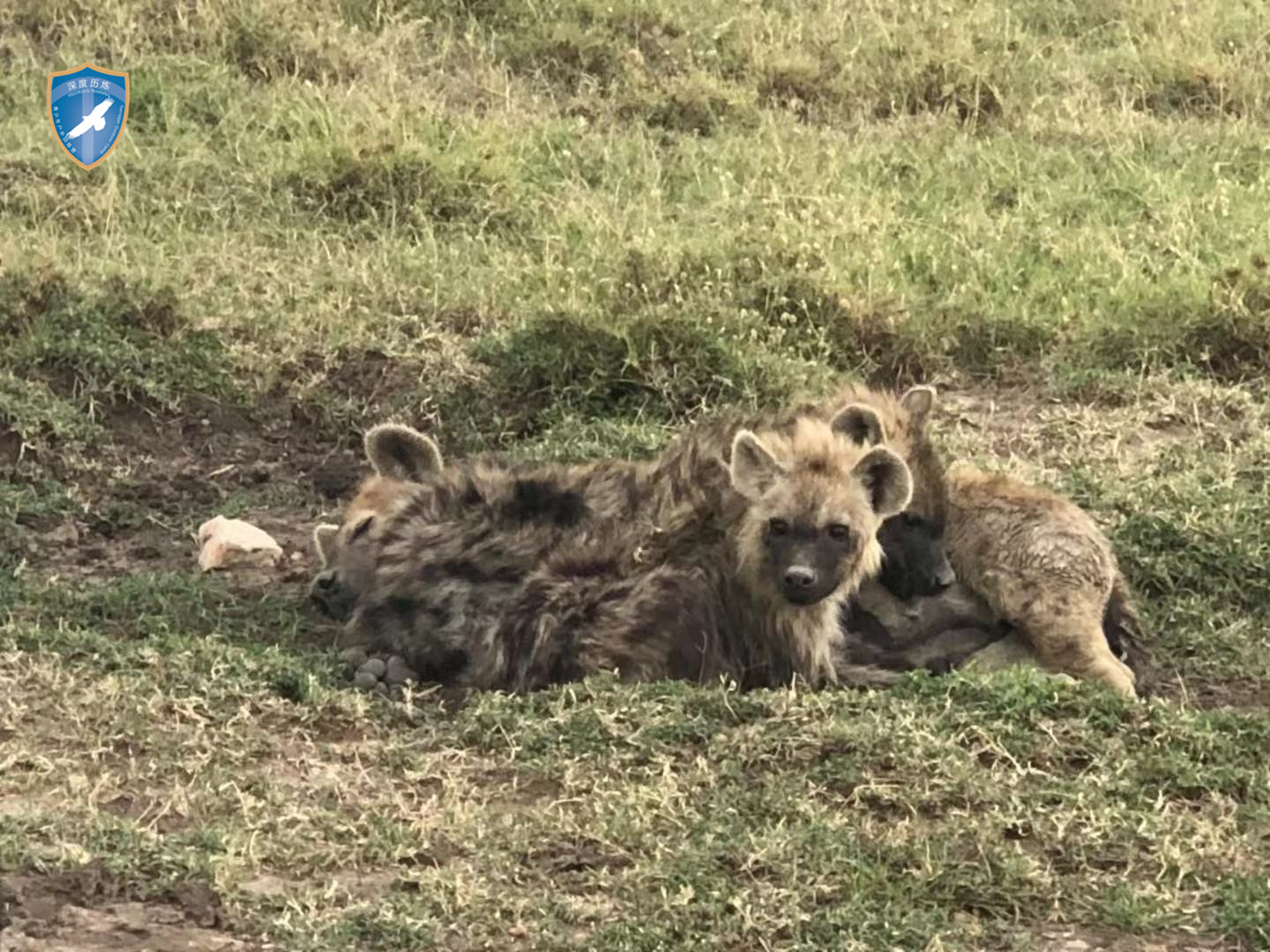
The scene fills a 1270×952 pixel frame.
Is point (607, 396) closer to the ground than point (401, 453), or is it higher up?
closer to the ground

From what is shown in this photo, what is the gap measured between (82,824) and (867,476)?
1.87m

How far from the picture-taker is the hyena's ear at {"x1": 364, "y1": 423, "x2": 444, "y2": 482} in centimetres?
455

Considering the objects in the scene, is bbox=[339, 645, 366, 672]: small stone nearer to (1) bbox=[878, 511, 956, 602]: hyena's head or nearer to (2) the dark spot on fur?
(2) the dark spot on fur

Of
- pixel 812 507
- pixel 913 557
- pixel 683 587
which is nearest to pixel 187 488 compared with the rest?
pixel 683 587

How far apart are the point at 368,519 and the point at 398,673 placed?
0.53 meters

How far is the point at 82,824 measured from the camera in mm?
3090

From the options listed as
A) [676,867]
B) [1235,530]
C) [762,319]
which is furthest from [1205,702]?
[762,319]

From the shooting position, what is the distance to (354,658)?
4051mm

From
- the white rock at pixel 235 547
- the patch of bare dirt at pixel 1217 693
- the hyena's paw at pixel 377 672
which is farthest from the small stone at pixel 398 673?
the patch of bare dirt at pixel 1217 693

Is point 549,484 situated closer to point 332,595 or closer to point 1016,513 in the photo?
point 332,595

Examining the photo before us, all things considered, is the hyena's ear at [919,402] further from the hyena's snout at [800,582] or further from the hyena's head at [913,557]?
the hyena's snout at [800,582]

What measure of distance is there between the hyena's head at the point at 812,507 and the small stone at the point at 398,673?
0.76 meters

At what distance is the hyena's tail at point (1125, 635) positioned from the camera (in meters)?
4.23

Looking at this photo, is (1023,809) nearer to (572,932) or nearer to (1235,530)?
(572,932)
